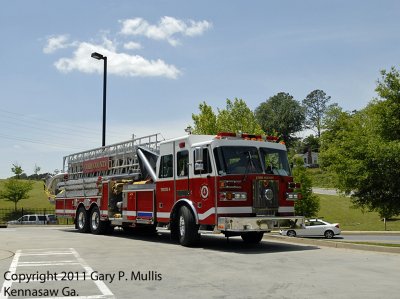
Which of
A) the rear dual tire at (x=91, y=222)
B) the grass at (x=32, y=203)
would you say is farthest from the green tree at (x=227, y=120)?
the grass at (x=32, y=203)

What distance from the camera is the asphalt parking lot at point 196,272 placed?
6828 millimetres

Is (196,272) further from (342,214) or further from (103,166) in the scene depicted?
(342,214)

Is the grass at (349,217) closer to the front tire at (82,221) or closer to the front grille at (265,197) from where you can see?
the front tire at (82,221)

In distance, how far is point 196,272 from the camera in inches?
338

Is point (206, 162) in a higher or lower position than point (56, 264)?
higher

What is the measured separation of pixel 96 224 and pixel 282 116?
373 ft

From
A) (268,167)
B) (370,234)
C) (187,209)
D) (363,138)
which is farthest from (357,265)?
(370,234)

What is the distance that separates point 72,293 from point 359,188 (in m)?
14.2

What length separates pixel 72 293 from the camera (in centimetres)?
670

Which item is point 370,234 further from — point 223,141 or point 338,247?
point 223,141

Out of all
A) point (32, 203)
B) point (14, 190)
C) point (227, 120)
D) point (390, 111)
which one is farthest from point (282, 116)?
point (390, 111)

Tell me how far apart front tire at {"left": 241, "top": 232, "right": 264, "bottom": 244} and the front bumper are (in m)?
2.08

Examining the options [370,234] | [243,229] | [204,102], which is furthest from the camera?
[204,102]

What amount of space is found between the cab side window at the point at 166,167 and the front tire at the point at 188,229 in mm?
1368
